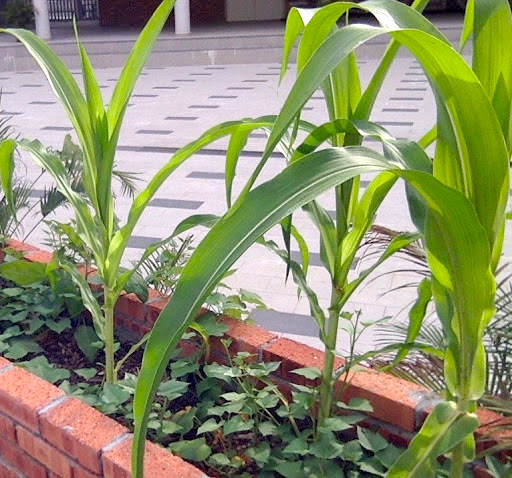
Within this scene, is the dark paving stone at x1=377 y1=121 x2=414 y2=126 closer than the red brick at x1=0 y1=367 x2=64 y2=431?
No

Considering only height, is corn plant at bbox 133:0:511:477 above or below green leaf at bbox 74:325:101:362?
above

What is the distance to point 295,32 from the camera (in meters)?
0.96

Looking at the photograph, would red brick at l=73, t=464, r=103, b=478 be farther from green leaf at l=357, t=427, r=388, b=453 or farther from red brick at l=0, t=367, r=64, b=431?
green leaf at l=357, t=427, r=388, b=453

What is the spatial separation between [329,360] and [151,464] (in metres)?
0.34

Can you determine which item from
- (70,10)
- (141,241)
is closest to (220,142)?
(141,241)

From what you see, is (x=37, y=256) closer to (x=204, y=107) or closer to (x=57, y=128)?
(x=57, y=128)

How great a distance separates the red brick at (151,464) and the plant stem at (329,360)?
25 cm

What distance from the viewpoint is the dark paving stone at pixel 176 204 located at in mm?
3893

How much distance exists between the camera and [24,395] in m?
1.38

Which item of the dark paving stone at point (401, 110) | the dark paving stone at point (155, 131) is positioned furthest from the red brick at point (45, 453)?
the dark paving stone at point (401, 110)

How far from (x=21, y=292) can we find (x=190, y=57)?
9153 millimetres

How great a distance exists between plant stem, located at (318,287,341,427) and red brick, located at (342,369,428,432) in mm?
52

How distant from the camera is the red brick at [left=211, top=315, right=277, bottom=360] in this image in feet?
4.95

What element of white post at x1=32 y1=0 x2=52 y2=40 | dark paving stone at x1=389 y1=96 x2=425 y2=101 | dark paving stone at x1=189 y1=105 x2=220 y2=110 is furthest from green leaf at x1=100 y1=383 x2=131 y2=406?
white post at x1=32 y1=0 x2=52 y2=40
